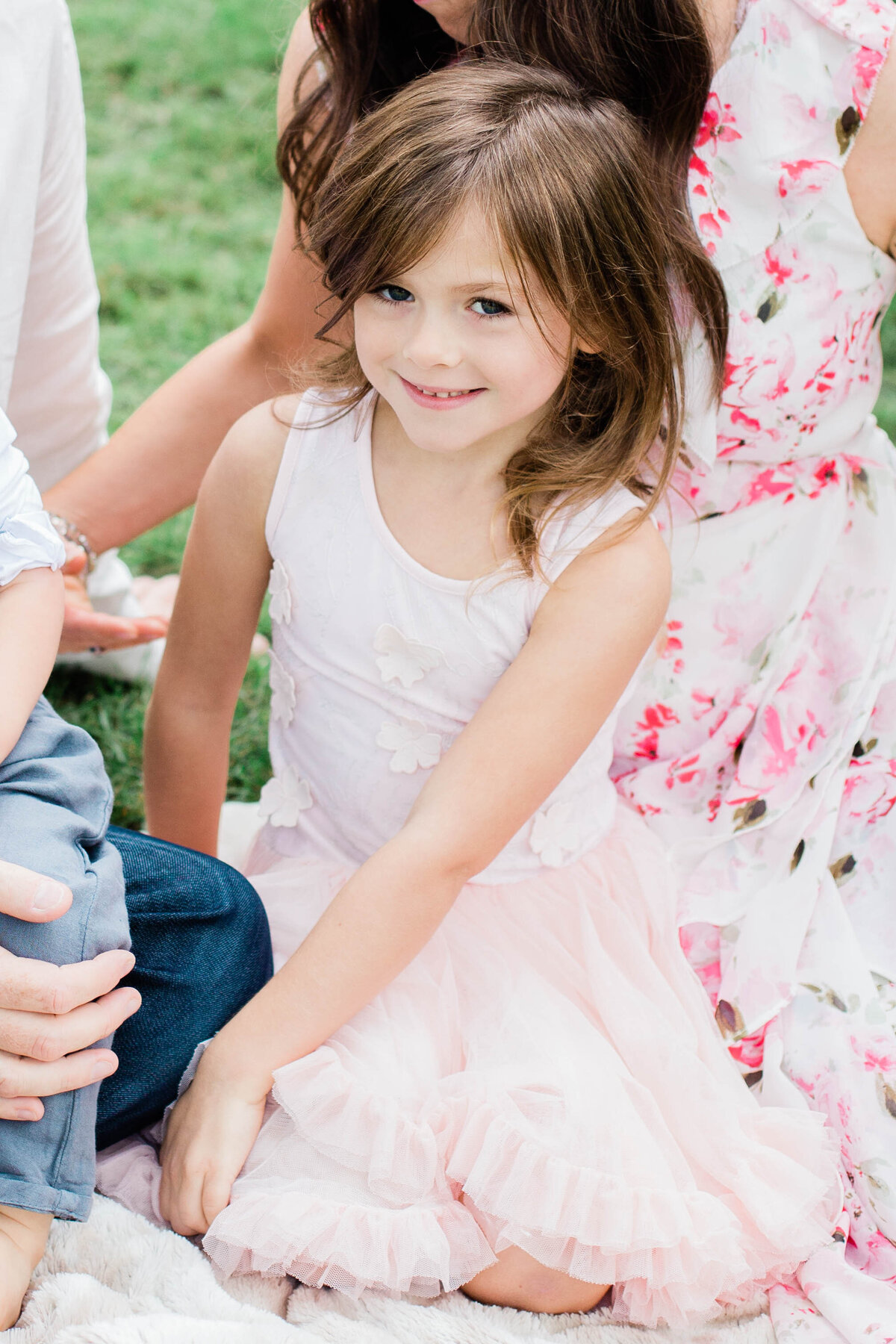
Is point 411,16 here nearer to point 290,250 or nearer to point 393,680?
point 290,250

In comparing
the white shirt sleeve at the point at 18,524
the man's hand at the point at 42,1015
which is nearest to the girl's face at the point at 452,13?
the white shirt sleeve at the point at 18,524

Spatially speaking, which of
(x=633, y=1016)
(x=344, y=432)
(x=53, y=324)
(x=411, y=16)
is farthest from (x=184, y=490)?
(x=633, y=1016)

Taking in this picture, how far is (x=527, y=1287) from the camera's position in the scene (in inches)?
49.7

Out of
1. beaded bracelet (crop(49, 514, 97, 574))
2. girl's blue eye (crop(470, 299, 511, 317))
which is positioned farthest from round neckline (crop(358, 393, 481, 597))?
beaded bracelet (crop(49, 514, 97, 574))

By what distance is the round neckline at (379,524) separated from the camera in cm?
137

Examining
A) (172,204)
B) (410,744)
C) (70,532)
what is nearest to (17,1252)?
(410,744)

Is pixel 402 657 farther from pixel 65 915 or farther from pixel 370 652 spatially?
pixel 65 915

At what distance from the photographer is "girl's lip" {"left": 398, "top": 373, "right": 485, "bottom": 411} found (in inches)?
49.6

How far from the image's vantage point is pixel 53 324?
187 centimetres

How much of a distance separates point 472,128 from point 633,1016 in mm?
839

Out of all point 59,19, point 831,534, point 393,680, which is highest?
point 59,19

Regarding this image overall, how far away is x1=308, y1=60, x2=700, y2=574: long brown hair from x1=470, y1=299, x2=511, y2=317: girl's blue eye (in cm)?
3

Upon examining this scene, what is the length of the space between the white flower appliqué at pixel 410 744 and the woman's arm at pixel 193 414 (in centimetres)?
51

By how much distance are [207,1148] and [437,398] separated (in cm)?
71
